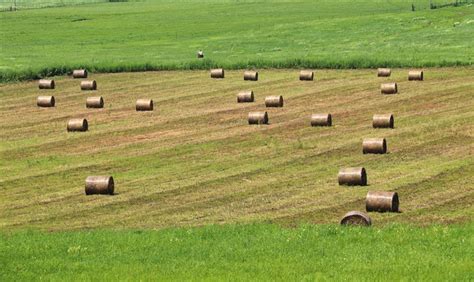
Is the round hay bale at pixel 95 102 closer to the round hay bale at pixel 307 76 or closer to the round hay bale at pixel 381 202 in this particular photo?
the round hay bale at pixel 307 76

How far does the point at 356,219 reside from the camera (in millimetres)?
25578

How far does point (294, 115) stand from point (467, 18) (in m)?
39.1

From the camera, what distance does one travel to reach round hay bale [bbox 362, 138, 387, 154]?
36219 mm

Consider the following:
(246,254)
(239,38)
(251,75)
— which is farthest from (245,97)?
(239,38)

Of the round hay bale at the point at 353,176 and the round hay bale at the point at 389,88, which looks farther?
the round hay bale at the point at 389,88

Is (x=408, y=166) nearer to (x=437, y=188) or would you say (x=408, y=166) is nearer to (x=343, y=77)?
(x=437, y=188)

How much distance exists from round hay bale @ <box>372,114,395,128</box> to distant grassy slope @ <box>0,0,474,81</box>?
1710 cm

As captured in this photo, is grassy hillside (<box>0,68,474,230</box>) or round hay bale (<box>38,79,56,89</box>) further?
round hay bale (<box>38,79,56,89</box>)

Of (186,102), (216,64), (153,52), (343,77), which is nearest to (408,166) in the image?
(186,102)

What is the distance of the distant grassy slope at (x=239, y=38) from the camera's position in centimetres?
6372

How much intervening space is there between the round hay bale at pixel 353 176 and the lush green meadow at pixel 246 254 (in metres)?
6.12

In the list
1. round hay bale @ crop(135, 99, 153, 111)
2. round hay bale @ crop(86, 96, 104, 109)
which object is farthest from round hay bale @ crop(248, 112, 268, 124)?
round hay bale @ crop(86, 96, 104, 109)

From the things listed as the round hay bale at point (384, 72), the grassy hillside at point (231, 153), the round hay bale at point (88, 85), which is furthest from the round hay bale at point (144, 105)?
the round hay bale at point (384, 72)

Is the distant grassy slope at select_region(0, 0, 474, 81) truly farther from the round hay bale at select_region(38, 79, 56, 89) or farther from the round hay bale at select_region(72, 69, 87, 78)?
the round hay bale at select_region(38, 79, 56, 89)
